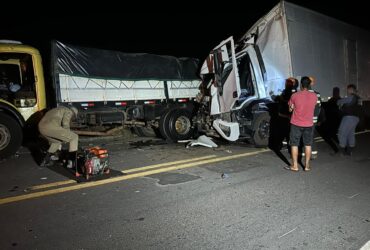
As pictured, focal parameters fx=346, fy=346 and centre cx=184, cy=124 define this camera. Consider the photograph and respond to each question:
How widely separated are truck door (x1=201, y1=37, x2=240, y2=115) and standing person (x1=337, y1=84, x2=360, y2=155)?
2412 mm

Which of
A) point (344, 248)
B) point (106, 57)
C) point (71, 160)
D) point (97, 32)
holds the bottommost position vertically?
point (344, 248)

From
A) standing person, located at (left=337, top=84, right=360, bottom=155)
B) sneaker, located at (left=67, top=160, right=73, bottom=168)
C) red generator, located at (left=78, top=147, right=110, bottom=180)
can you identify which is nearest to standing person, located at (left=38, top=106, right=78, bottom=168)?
sneaker, located at (left=67, top=160, right=73, bottom=168)

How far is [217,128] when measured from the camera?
28.5 ft

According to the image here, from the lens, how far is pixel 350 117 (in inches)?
303

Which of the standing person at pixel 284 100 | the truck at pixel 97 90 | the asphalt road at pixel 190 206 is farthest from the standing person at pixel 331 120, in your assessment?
the truck at pixel 97 90

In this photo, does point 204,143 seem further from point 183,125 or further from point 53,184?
point 53,184

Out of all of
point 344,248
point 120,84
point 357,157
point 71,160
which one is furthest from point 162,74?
point 344,248

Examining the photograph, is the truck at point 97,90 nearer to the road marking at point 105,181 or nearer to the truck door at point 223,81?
the truck door at point 223,81

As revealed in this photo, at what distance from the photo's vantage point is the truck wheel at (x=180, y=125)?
32.6 feet

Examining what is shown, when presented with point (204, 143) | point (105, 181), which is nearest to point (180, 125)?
point (204, 143)

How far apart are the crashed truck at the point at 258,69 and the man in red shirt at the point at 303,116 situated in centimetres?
209

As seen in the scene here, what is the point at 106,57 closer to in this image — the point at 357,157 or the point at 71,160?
the point at 71,160

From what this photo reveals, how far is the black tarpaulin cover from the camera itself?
8.58 meters

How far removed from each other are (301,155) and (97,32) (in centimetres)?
2250
